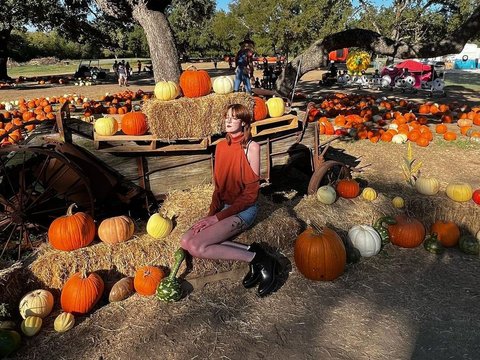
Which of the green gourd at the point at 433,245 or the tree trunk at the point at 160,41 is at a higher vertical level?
the tree trunk at the point at 160,41

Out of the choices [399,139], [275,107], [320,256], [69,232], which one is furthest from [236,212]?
[399,139]

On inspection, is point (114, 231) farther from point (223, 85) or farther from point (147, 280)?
point (223, 85)

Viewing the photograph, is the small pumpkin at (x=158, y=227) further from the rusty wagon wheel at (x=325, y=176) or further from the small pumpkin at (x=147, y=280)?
the rusty wagon wheel at (x=325, y=176)

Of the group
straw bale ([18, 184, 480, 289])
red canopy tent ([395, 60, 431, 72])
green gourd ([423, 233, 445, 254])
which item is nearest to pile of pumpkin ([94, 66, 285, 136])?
straw bale ([18, 184, 480, 289])

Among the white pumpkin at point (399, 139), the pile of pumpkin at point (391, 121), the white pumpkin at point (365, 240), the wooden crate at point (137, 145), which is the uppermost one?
the wooden crate at point (137, 145)

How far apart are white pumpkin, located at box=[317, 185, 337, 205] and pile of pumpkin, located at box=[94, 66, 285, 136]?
131cm

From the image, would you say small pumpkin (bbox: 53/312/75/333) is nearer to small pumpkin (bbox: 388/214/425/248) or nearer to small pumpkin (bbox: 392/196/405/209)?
small pumpkin (bbox: 388/214/425/248)

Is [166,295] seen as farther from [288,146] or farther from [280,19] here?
[280,19]

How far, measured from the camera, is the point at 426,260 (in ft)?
15.5

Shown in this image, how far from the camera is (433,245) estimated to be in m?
4.84

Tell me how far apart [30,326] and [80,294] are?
0.47 m

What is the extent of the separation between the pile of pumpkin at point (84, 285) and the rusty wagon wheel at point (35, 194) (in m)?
0.43

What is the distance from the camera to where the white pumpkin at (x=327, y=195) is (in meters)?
5.41

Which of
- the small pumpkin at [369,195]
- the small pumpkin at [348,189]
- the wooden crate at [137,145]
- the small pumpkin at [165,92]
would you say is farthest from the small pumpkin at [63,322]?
the small pumpkin at [369,195]
